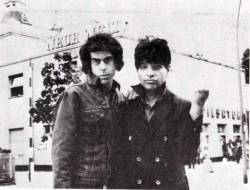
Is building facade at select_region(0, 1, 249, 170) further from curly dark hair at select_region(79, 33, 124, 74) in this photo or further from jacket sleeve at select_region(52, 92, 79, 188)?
jacket sleeve at select_region(52, 92, 79, 188)

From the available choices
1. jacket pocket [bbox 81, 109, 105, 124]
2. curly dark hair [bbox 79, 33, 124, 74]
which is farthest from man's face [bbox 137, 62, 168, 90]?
jacket pocket [bbox 81, 109, 105, 124]

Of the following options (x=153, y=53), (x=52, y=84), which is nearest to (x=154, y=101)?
(x=153, y=53)

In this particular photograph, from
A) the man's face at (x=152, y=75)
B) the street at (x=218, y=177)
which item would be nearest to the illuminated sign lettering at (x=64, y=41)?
the man's face at (x=152, y=75)

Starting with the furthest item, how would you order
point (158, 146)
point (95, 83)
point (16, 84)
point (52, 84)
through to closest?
point (16, 84), point (52, 84), point (95, 83), point (158, 146)

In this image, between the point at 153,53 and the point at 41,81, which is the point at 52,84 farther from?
the point at 153,53

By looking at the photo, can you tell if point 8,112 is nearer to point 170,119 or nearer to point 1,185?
point 1,185
